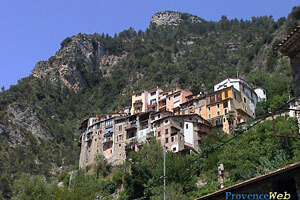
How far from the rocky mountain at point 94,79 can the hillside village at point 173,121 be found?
714 inches

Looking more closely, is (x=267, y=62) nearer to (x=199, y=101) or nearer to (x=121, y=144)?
(x=199, y=101)

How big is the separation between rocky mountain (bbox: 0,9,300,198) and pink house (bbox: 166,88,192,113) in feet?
66.2


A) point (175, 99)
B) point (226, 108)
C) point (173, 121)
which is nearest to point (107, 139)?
point (175, 99)

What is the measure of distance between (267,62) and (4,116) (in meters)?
79.9

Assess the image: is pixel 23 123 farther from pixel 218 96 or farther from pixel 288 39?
pixel 288 39

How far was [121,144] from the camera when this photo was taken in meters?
88.7

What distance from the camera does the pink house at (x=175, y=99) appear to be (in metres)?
94.7

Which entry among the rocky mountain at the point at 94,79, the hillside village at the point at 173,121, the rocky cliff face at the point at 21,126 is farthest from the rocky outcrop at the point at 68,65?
the hillside village at the point at 173,121

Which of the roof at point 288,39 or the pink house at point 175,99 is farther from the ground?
the pink house at point 175,99

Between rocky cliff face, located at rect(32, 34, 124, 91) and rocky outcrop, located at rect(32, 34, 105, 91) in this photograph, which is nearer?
rocky outcrop, located at rect(32, 34, 105, 91)

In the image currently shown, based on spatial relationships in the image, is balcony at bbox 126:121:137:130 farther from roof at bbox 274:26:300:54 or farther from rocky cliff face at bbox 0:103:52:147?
roof at bbox 274:26:300:54

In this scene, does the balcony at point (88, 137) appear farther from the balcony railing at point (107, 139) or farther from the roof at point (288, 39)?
the roof at point (288, 39)

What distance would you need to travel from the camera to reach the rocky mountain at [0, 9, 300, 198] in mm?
125438

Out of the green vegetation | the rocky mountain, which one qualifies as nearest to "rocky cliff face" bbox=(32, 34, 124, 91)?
the rocky mountain
